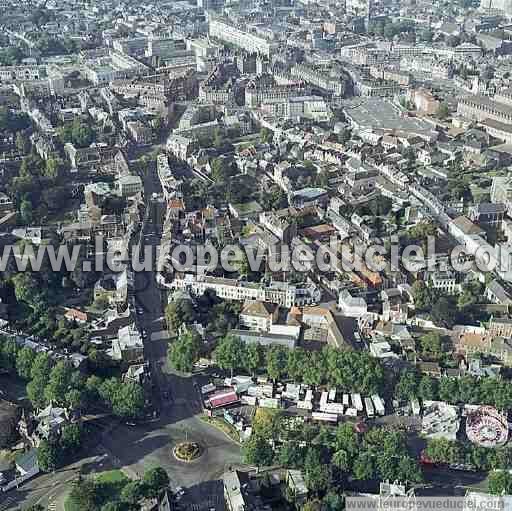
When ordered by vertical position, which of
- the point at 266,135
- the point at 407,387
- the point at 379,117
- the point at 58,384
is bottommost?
the point at 58,384

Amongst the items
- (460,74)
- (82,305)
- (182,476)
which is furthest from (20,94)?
(182,476)

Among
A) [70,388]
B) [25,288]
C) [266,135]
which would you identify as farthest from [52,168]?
[70,388]

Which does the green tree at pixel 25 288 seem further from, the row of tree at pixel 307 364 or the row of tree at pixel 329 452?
the row of tree at pixel 329 452

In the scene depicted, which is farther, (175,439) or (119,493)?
(175,439)

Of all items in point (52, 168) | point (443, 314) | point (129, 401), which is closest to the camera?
point (129, 401)

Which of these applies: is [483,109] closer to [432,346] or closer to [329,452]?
[432,346]

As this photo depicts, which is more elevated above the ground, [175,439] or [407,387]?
[407,387]

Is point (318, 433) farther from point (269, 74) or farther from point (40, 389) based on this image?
point (269, 74)
